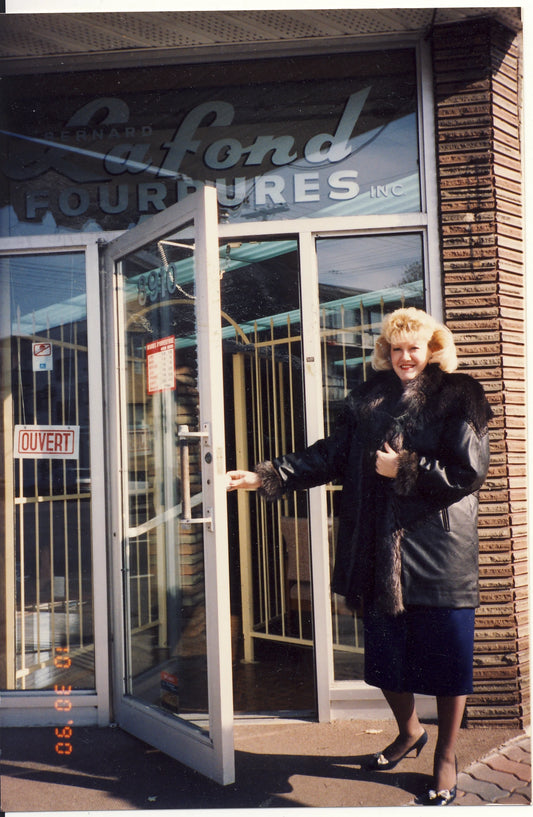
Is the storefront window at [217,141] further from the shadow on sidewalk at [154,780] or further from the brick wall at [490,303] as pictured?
the shadow on sidewalk at [154,780]

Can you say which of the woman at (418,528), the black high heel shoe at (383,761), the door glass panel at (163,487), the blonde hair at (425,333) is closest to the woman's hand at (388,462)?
the woman at (418,528)

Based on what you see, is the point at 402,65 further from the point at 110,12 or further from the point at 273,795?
the point at 273,795

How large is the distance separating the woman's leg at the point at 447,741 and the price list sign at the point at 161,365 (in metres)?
1.85

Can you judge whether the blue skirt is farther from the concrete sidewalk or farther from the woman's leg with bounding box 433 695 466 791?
the concrete sidewalk

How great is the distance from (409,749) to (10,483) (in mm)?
2464

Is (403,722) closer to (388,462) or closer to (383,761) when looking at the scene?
(383,761)

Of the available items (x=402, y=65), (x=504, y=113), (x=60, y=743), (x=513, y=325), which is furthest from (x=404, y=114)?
(x=60, y=743)

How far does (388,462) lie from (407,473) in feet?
0.29

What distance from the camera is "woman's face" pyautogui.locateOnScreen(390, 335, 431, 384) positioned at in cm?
278

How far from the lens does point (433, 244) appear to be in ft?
11.4

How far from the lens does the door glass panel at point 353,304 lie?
356 cm

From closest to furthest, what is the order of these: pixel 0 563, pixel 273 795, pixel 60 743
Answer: pixel 273 795 < pixel 60 743 < pixel 0 563
